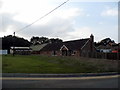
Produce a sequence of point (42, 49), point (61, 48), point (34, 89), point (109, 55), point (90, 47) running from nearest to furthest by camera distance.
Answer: point (34, 89) < point (109, 55) < point (90, 47) < point (61, 48) < point (42, 49)

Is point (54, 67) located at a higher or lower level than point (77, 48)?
lower

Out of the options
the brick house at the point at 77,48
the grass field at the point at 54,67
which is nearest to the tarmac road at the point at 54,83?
the grass field at the point at 54,67

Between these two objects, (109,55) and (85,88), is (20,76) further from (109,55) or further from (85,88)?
(109,55)

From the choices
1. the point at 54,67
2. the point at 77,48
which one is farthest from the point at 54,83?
the point at 77,48

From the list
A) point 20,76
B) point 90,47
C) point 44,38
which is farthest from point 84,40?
point 44,38

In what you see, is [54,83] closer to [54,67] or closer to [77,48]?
[54,67]

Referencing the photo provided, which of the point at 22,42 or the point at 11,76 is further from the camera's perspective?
the point at 22,42

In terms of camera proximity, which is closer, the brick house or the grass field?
the grass field

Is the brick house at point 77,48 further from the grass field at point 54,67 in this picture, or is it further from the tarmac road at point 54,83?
the tarmac road at point 54,83

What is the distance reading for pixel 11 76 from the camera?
1462cm

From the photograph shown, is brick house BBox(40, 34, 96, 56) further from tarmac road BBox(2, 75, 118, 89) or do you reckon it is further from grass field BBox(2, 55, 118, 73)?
tarmac road BBox(2, 75, 118, 89)

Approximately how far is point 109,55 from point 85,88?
3013 cm

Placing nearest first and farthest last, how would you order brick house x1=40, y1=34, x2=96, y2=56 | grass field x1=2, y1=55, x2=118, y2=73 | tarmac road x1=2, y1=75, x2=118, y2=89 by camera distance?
tarmac road x1=2, y1=75, x2=118, y2=89 < grass field x1=2, y1=55, x2=118, y2=73 < brick house x1=40, y1=34, x2=96, y2=56

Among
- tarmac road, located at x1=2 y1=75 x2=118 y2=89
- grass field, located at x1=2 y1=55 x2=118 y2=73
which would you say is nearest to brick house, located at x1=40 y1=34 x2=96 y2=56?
grass field, located at x1=2 y1=55 x2=118 y2=73
